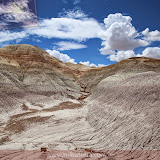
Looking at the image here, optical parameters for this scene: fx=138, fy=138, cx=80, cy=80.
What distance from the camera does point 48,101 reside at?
27422mm

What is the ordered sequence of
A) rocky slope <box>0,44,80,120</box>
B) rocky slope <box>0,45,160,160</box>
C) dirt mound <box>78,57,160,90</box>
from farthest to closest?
dirt mound <box>78,57,160,90</box> → rocky slope <box>0,44,80,120</box> → rocky slope <box>0,45,160,160</box>

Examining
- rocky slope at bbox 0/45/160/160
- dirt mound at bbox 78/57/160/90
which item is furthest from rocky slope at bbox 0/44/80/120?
dirt mound at bbox 78/57/160/90

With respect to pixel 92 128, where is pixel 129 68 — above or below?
above

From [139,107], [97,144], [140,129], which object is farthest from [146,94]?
[97,144]

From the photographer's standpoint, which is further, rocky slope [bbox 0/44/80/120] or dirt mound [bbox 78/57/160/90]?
dirt mound [bbox 78/57/160/90]

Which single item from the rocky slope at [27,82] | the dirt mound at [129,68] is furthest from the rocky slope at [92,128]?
the dirt mound at [129,68]

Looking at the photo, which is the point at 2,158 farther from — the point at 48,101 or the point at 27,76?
the point at 27,76

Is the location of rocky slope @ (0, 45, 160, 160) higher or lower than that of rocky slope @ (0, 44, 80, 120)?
lower

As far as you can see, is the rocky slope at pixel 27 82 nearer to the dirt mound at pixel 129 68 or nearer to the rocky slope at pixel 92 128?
the rocky slope at pixel 92 128

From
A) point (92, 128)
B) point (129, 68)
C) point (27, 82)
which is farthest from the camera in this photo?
point (129, 68)

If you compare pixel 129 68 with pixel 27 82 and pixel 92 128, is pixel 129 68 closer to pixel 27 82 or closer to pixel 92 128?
pixel 27 82

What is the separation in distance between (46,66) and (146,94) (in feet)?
107

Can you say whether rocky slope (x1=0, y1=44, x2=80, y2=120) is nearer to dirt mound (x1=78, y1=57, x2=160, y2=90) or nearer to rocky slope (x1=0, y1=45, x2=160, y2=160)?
rocky slope (x1=0, y1=45, x2=160, y2=160)

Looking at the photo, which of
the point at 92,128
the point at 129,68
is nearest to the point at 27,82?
the point at 92,128
